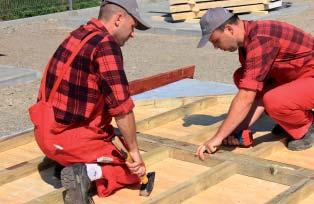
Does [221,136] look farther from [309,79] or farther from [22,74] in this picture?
[22,74]

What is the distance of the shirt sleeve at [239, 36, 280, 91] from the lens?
3.44 metres

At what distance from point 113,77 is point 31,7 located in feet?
40.3

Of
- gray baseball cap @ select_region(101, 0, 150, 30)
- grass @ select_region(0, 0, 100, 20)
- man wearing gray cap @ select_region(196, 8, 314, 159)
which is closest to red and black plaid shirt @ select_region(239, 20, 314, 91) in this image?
man wearing gray cap @ select_region(196, 8, 314, 159)

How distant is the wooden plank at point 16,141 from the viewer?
4.12 m

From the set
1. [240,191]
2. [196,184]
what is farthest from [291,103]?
[196,184]

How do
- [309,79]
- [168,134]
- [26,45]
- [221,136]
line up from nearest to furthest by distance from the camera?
[221,136], [309,79], [168,134], [26,45]

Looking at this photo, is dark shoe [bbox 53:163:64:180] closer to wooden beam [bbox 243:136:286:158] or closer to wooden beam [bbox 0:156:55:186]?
wooden beam [bbox 0:156:55:186]

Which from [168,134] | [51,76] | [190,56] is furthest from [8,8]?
[51,76]

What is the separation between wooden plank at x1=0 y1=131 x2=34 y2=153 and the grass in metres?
10.3

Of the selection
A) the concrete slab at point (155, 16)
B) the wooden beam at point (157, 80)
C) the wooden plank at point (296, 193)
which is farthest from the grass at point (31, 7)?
the wooden plank at point (296, 193)

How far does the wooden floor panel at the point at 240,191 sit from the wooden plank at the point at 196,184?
1.2 inches

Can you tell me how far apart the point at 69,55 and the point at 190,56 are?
649 cm

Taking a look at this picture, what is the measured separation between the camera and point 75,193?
3.02 meters

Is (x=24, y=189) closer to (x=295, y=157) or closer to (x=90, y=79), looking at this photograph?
(x=90, y=79)
